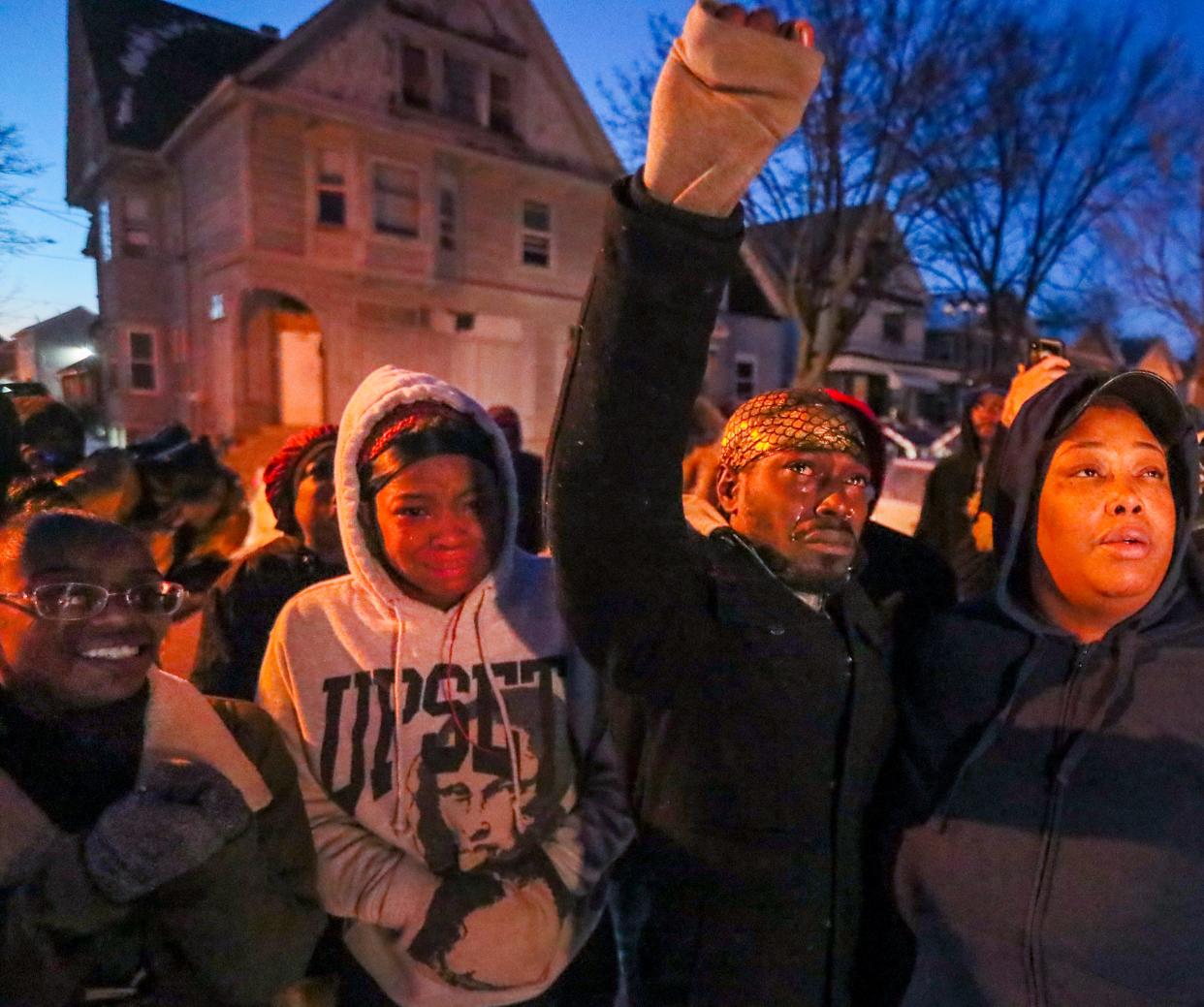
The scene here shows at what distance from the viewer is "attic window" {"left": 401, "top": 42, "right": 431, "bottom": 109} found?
14859 mm

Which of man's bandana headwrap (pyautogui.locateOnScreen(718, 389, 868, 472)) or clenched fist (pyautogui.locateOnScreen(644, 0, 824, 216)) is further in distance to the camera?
man's bandana headwrap (pyautogui.locateOnScreen(718, 389, 868, 472))

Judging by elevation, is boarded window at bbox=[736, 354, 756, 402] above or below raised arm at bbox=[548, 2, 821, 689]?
above

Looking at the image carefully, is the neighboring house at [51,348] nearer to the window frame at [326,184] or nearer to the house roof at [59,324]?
the house roof at [59,324]

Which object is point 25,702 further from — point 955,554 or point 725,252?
point 955,554

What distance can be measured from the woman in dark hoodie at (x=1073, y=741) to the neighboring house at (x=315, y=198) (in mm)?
13878

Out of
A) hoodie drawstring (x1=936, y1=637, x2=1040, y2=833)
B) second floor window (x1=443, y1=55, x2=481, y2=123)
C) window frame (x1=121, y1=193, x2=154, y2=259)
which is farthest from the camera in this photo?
second floor window (x1=443, y1=55, x2=481, y2=123)

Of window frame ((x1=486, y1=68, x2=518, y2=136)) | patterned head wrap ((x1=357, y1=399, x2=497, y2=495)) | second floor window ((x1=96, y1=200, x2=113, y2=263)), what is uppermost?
window frame ((x1=486, y1=68, x2=518, y2=136))

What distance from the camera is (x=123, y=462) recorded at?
16.1ft

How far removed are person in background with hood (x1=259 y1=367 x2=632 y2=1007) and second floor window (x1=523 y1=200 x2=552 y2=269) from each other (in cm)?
1591

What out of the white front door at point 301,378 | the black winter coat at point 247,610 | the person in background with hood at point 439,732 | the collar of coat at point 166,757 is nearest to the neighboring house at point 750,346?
the white front door at point 301,378

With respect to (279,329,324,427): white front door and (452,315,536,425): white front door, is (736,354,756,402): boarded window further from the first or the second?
(279,329,324,427): white front door

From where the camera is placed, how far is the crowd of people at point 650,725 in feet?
4.10

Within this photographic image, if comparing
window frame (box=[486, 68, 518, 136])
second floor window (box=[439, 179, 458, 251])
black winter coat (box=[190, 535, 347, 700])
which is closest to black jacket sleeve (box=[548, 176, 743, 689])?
black winter coat (box=[190, 535, 347, 700])

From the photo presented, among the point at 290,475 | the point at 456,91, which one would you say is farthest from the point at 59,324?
the point at 456,91
